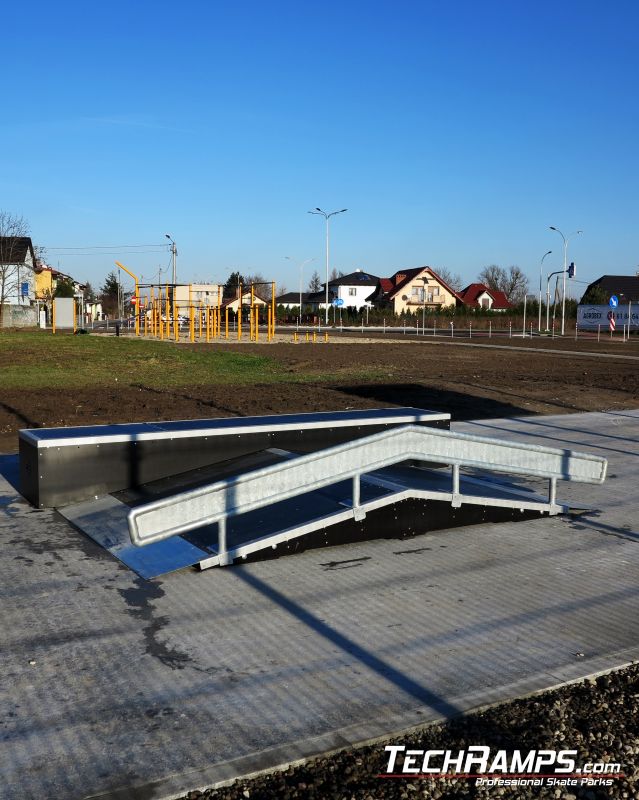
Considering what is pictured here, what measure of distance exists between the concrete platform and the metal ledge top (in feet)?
3.10

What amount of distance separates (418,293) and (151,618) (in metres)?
115

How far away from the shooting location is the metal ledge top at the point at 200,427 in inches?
314

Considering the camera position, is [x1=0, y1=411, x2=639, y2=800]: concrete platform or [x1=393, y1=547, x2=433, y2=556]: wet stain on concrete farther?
[x1=393, y1=547, x2=433, y2=556]: wet stain on concrete

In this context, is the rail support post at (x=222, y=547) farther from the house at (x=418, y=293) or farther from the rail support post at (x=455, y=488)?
the house at (x=418, y=293)

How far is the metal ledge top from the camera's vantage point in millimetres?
7968

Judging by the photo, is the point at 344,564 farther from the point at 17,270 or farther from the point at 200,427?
the point at 17,270

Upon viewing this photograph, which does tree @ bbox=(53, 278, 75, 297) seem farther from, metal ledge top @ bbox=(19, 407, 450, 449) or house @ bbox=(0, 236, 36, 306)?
metal ledge top @ bbox=(19, 407, 450, 449)

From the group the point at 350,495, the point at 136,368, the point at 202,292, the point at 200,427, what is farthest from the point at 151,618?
the point at 202,292

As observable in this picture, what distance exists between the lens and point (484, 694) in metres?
4.13

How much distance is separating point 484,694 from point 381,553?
2.55 m
